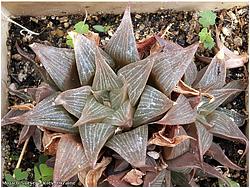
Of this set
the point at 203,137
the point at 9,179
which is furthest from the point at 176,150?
the point at 9,179

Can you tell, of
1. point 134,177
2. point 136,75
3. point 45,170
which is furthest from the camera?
point 45,170

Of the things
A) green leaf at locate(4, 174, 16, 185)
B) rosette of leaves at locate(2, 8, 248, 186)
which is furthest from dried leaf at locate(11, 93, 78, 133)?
green leaf at locate(4, 174, 16, 185)

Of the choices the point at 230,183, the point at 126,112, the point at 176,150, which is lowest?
the point at 230,183

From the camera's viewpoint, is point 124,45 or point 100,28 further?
point 100,28

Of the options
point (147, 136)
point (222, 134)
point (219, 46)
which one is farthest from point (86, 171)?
point (219, 46)

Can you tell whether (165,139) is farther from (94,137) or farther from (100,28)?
(100,28)

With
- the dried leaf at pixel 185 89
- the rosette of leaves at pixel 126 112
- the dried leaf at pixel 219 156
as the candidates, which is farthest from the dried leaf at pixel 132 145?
the dried leaf at pixel 219 156

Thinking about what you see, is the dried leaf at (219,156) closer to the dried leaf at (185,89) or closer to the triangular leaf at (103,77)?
the dried leaf at (185,89)
